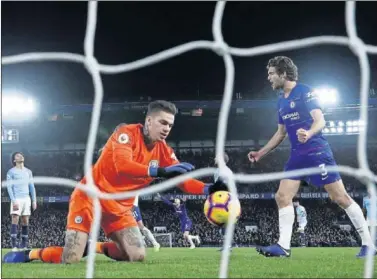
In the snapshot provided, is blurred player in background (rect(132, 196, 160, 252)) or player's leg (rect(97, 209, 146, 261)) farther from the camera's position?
blurred player in background (rect(132, 196, 160, 252))

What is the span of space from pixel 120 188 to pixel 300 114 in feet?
5.11

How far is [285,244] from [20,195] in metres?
4.27

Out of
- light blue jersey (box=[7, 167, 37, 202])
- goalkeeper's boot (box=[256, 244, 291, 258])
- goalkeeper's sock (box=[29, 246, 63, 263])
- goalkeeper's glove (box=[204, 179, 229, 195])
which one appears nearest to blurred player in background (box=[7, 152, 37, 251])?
light blue jersey (box=[7, 167, 37, 202])

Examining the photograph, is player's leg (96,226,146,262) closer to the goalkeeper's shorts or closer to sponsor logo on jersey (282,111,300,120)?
the goalkeeper's shorts

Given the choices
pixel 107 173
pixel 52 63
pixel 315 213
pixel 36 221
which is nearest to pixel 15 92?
pixel 52 63

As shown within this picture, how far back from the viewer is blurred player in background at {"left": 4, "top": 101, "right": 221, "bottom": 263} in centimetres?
396

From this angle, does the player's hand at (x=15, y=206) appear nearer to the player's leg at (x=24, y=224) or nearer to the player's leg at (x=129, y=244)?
the player's leg at (x=24, y=224)

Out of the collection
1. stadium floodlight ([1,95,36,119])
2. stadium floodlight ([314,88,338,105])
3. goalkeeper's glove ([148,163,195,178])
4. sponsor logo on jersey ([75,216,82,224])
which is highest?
stadium floodlight ([314,88,338,105])

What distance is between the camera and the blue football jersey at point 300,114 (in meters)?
4.20

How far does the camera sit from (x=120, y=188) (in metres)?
4.14

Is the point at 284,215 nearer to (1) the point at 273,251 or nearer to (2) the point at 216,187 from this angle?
(1) the point at 273,251

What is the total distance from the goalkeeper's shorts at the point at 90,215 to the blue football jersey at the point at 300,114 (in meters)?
1.47

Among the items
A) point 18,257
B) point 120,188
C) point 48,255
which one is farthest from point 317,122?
point 18,257

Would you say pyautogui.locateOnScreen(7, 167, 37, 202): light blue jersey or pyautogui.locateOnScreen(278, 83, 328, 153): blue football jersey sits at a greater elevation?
pyautogui.locateOnScreen(278, 83, 328, 153): blue football jersey
